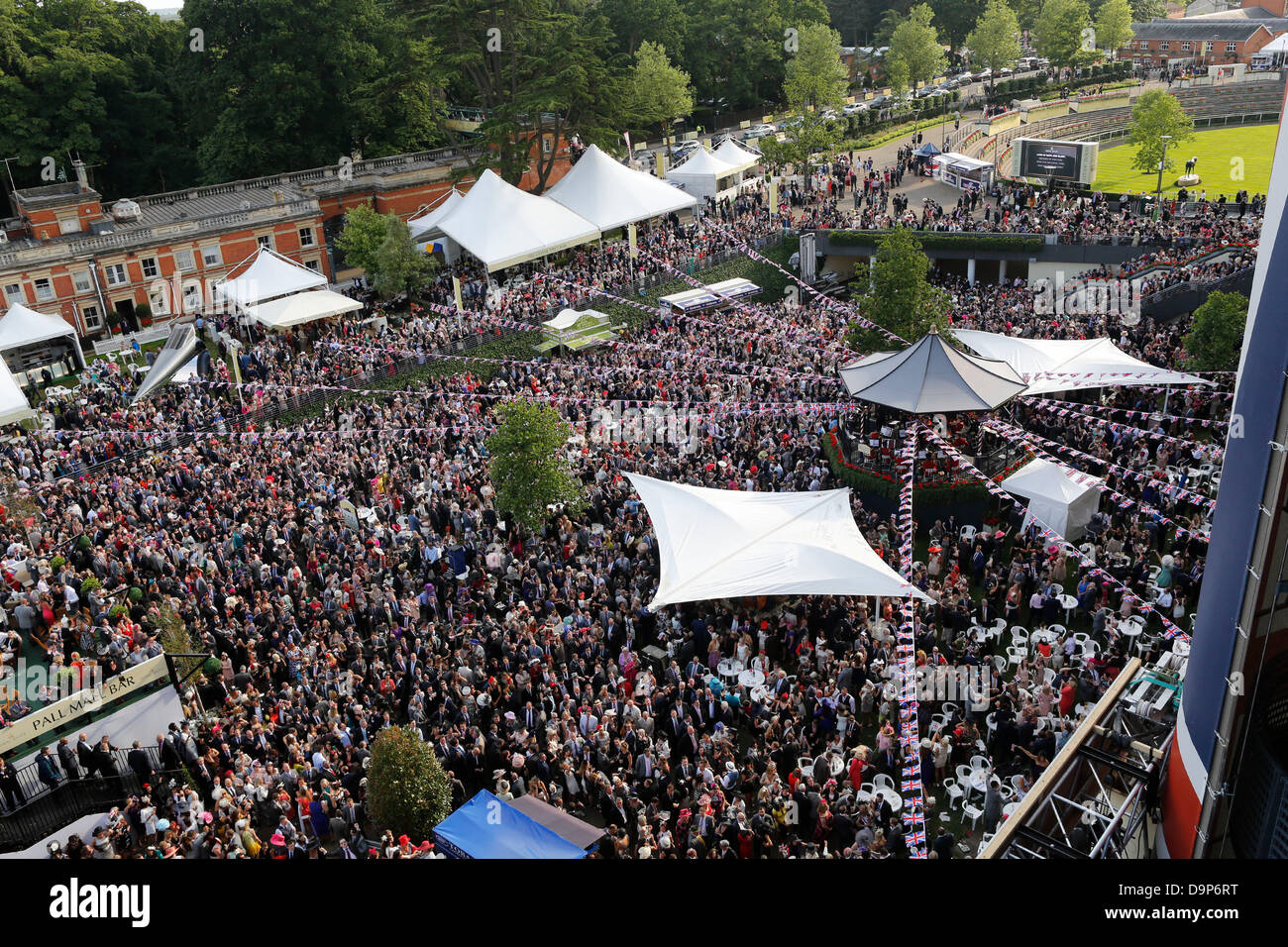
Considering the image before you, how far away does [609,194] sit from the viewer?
36.2 meters

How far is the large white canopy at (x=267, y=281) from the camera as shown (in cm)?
3055

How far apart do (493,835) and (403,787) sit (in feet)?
4.24

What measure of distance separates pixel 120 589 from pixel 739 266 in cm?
2409

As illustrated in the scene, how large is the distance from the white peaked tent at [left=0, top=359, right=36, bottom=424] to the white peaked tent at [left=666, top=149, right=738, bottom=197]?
26.3 meters

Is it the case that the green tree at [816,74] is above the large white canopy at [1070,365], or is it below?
above

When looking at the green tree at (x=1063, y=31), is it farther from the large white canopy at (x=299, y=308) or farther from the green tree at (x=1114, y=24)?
the large white canopy at (x=299, y=308)

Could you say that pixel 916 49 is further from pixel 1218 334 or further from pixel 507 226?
pixel 1218 334

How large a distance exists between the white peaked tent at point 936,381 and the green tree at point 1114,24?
63480 mm

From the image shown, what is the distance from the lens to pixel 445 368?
94.5 feet

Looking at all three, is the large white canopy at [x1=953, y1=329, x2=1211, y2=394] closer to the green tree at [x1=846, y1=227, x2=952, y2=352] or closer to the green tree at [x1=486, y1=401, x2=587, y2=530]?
the green tree at [x1=846, y1=227, x2=952, y2=352]

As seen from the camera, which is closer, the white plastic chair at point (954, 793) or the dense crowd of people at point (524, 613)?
the white plastic chair at point (954, 793)

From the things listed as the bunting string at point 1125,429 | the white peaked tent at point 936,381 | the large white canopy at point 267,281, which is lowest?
the bunting string at point 1125,429

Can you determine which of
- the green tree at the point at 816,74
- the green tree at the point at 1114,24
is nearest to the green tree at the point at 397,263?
the green tree at the point at 816,74
